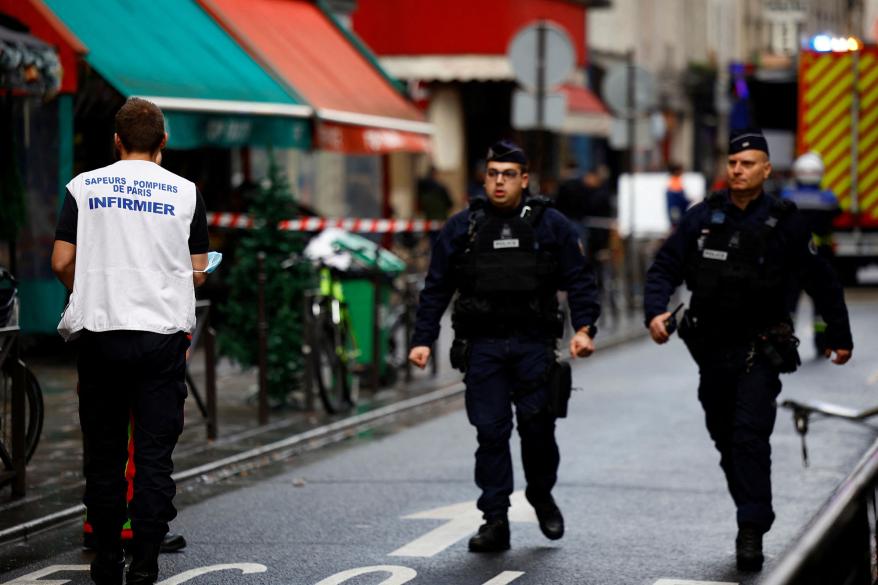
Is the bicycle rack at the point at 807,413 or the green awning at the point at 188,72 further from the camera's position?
the green awning at the point at 188,72

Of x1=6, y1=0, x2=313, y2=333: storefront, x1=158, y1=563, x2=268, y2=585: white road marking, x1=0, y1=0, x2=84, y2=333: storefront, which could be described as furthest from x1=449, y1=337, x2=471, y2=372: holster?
x1=6, y1=0, x2=313, y2=333: storefront

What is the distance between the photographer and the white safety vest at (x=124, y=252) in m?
6.77

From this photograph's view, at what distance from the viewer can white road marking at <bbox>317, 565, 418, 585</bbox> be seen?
732 cm

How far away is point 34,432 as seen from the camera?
31.7 feet

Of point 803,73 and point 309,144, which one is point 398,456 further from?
point 803,73

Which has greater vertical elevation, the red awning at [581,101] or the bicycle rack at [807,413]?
the red awning at [581,101]

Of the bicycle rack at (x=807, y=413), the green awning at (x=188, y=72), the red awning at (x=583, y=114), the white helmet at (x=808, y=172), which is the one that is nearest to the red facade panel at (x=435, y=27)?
A: the red awning at (x=583, y=114)

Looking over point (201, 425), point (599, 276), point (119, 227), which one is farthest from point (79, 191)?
point (599, 276)

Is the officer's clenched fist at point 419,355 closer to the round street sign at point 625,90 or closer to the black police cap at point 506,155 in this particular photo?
the black police cap at point 506,155

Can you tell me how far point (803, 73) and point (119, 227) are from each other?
1981 cm

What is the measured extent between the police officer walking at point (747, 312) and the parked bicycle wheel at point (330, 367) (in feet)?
16.9

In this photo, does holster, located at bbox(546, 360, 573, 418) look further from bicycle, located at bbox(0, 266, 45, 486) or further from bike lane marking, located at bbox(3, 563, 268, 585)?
bicycle, located at bbox(0, 266, 45, 486)

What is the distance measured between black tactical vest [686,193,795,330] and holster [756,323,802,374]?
0.18ft

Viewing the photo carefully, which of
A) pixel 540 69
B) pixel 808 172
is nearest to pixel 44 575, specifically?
pixel 540 69
